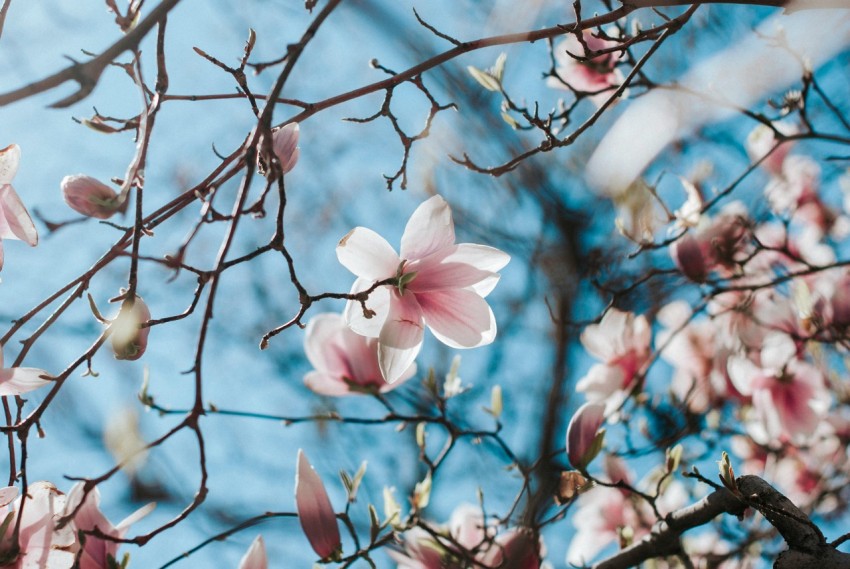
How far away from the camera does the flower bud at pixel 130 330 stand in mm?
529

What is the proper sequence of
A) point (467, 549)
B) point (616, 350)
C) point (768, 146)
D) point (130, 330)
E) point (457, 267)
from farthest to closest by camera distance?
point (768, 146)
point (616, 350)
point (467, 549)
point (457, 267)
point (130, 330)

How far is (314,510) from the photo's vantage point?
0.70 m

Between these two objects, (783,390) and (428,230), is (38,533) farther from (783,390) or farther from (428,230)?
(783,390)

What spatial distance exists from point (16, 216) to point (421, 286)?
13.5 inches

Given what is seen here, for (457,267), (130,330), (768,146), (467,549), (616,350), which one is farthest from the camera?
(768,146)

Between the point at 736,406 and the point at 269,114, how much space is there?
115 cm

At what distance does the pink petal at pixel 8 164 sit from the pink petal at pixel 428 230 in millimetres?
333

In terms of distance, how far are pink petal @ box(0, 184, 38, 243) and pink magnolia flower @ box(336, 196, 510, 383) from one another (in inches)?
10.0

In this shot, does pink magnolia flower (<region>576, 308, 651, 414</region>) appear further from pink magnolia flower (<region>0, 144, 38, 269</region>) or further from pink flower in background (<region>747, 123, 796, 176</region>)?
pink magnolia flower (<region>0, 144, 38, 269</region>)

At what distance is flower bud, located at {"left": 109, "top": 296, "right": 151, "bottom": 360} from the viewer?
1.74ft

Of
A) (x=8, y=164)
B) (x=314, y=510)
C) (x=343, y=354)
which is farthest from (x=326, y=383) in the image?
(x=8, y=164)

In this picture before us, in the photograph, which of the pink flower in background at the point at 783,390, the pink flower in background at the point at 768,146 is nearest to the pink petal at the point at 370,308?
the pink flower in background at the point at 768,146

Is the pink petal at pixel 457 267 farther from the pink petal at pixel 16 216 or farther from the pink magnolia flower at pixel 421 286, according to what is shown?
the pink petal at pixel 16 216

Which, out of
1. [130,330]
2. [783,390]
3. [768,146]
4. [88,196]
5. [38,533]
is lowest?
[38,533]
